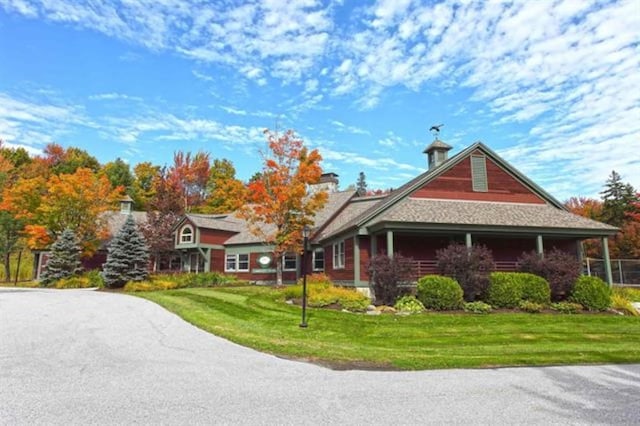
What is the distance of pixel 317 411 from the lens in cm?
502

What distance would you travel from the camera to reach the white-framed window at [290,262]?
28.2m

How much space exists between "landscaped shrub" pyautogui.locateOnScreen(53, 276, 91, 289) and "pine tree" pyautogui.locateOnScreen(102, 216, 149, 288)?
319 cm

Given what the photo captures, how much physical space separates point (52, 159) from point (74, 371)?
57.6 meters

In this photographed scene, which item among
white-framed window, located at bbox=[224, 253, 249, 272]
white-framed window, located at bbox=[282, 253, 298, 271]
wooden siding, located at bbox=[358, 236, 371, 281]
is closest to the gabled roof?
wooden siding, located at bbox=[358, 236, 371, 281]

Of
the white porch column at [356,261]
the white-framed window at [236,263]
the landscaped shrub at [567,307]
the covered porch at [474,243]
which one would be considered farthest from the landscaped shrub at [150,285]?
the landscaped shrub at [567,307]

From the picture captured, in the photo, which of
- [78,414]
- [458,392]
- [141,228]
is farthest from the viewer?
[141,228]

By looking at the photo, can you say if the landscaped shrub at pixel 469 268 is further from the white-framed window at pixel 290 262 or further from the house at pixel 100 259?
the house at pixel 100 259

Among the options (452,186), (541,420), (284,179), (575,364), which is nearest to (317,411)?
(541,420)

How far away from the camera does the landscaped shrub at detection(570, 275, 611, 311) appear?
1511cm

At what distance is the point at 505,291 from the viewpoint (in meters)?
14.9

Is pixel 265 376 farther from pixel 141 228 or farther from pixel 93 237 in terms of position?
pixel 93 237

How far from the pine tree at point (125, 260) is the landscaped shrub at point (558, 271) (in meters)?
21.1

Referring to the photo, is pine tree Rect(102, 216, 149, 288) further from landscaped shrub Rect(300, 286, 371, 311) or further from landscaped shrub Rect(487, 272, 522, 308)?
landscaped shrub Rect(487, 272, 522, 308)

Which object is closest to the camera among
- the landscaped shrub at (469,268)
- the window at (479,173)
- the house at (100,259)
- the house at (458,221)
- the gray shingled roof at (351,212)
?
the landscaped shrub at (469,268)
